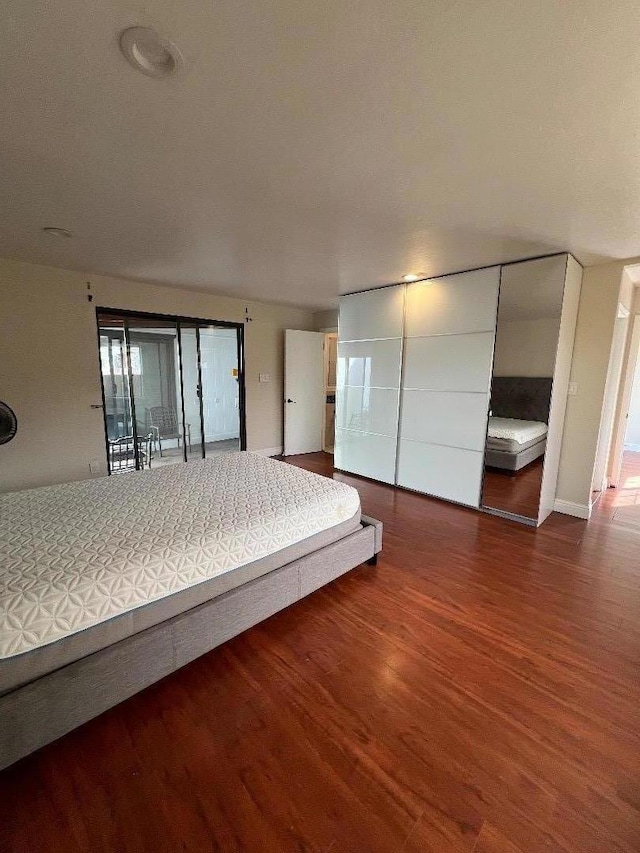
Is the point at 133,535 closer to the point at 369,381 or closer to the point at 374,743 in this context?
the point at 374,743

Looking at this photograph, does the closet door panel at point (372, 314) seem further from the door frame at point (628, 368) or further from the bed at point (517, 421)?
the door frame at point (628, 368)

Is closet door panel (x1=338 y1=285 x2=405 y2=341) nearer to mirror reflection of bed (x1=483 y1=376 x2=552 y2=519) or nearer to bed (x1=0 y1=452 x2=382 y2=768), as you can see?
mirror reflection of bed (x1=483 y1=376 x2=552 y2=519)

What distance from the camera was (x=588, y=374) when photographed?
10.4 ft

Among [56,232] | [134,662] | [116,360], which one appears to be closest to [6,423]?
[116,360]

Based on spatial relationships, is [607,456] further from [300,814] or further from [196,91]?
[196,91]

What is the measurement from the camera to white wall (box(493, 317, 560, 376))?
2945 mm

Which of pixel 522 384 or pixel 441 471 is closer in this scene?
pixel 522 384

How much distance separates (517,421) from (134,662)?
3300 mm

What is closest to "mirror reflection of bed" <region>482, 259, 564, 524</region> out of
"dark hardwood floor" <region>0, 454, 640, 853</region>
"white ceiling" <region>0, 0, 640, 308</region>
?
"white ceiling" <region>0, 0, 640, 308</region>

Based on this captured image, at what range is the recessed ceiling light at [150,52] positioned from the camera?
104 cm

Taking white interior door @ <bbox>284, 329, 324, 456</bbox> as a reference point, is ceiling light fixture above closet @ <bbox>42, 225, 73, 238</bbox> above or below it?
above

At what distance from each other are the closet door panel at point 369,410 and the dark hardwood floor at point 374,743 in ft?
7.59

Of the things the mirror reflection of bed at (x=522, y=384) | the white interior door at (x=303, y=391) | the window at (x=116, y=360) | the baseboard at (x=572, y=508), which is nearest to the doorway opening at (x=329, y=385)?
the white interior door at (x=303, y=391)

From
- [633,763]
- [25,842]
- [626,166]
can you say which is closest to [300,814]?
[25,842]
